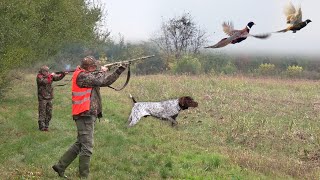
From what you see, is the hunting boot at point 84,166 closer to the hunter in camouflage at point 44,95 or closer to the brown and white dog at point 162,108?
the brown and white dog at point 162,108

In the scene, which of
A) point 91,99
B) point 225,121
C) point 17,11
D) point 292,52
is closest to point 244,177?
point 91,99

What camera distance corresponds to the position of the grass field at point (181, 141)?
1088cm

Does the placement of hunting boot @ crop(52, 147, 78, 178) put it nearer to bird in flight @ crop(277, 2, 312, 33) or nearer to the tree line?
the tree line

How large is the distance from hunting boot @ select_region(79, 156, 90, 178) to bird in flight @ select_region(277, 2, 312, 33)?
5615mm

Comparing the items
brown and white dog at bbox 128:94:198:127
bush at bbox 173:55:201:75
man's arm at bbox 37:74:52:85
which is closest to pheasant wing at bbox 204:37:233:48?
brown and white dog at bbox 128:94:198:127

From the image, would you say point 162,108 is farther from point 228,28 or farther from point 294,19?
point 294,19

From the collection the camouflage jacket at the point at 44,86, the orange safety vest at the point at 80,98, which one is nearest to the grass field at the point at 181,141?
the camouflage jacket at the point at 44,86

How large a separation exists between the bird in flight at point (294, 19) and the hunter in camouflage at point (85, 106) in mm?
4527

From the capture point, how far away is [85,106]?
9.17 meters

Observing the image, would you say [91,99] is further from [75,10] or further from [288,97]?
[75,10]

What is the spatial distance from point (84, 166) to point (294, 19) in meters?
5.85

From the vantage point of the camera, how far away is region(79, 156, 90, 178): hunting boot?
9.34m

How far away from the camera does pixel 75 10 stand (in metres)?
32.7

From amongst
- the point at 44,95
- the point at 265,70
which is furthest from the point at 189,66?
the point at 44,95
